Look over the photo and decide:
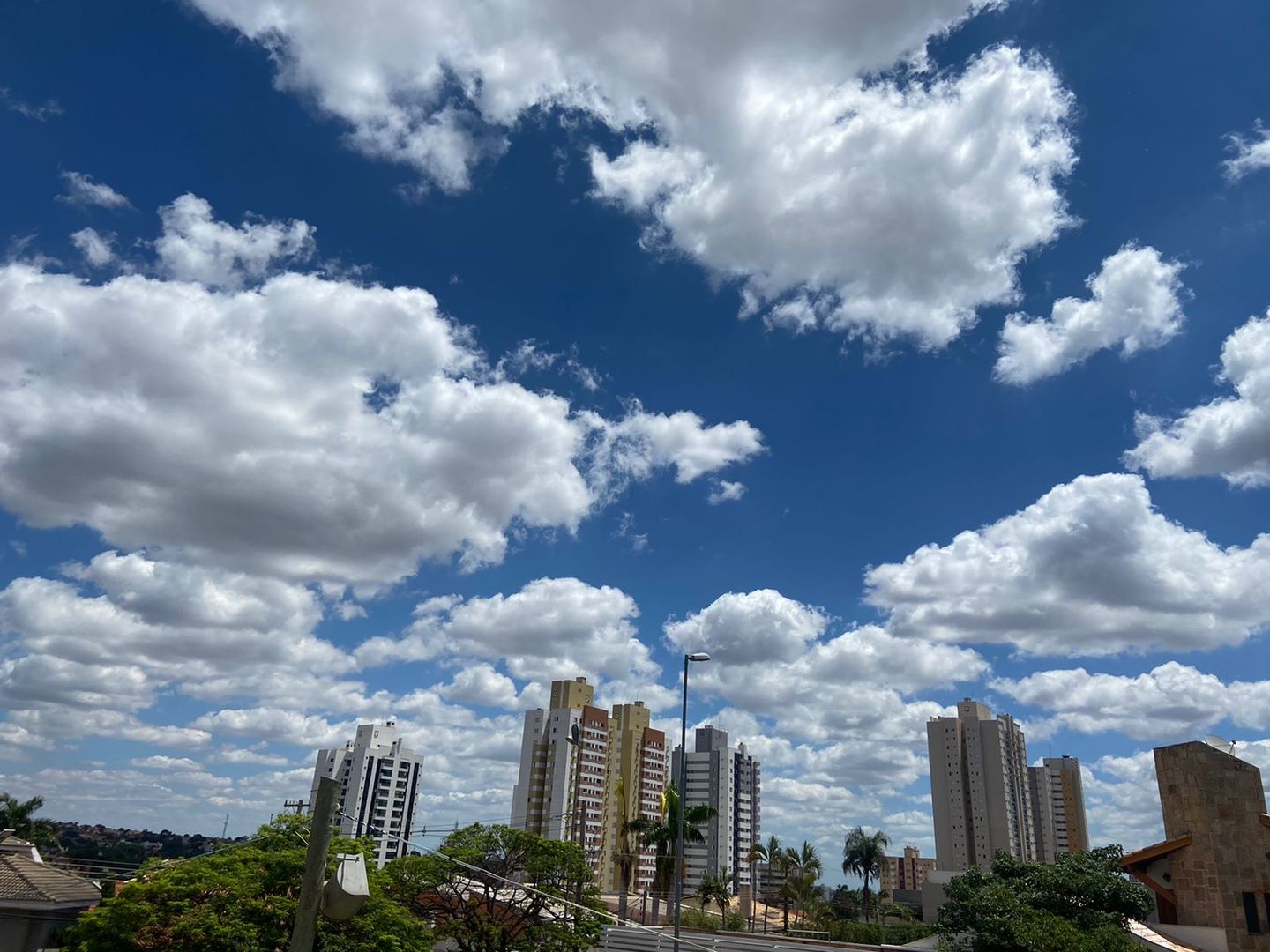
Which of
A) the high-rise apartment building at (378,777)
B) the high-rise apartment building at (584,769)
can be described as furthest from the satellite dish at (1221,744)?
the high-rise apartment building at (378,777)

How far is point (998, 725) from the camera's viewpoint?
5369 inches

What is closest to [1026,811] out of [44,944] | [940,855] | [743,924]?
[940,855]

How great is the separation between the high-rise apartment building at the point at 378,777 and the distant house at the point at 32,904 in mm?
122447

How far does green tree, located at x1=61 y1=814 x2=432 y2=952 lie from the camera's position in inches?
853

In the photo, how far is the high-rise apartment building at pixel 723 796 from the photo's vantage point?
167 metres

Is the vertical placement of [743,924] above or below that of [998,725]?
below

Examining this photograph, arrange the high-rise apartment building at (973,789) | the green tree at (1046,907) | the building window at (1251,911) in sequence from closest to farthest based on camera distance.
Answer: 1. the green tree at (1046,907)
2. the building window at (1251,911)
3. the high-rise apartment building at (973,789)

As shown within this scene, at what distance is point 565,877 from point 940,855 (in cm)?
11889

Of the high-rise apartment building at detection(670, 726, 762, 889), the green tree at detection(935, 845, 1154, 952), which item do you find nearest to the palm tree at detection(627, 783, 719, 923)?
the green tree at detection(935, 845, 1154, 952)

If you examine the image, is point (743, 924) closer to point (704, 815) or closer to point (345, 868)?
point (704, 815)

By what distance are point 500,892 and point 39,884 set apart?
15.5 m

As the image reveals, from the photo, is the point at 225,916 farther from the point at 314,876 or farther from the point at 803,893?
the point at 803,893

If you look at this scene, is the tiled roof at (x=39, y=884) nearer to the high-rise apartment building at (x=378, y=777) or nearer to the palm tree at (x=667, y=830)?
the palm tree at (x=667, y=830)

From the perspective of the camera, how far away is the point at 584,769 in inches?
5017
